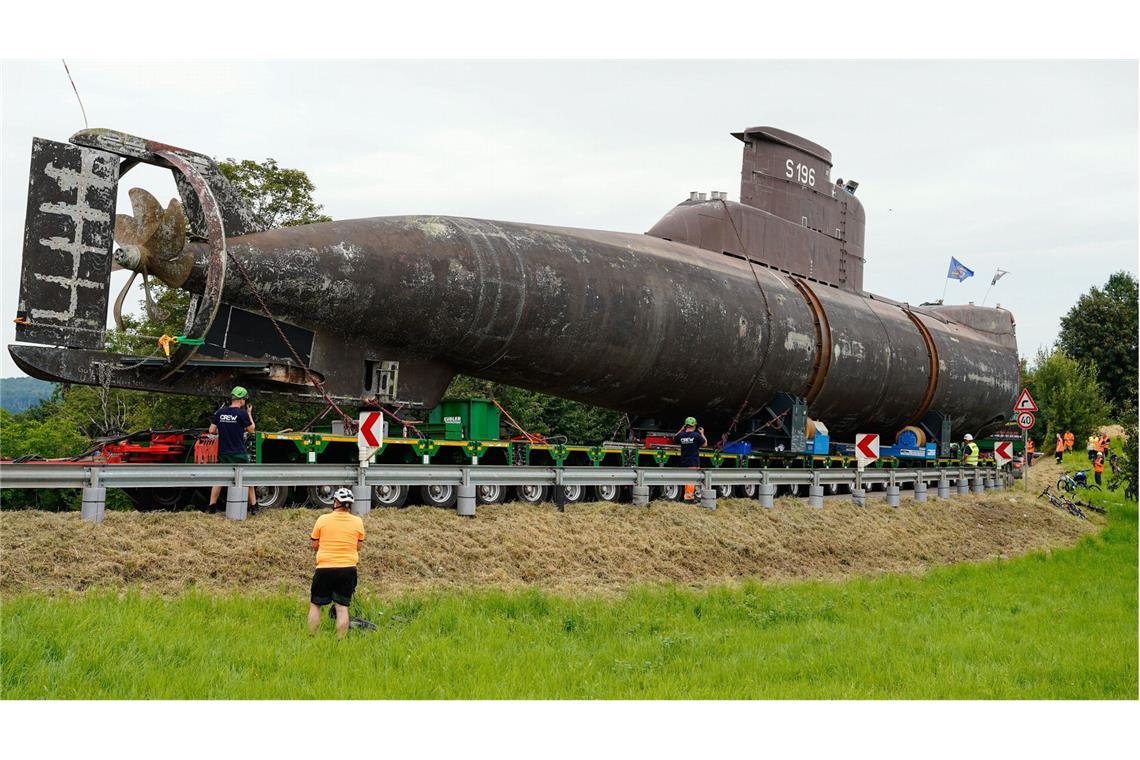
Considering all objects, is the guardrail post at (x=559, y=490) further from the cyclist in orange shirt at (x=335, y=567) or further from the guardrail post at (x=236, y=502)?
the cyclist in orange shirt at (x=335, y=567)

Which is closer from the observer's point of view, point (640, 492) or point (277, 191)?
point (640, 492)

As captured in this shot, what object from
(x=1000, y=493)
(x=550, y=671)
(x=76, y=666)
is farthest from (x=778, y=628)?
(x=1000, y=493)

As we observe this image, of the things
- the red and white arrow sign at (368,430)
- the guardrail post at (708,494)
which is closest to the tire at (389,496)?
the red and white arrow sign at (368,430)

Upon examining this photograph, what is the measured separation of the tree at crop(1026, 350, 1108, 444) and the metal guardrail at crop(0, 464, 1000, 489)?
3685 centimetres

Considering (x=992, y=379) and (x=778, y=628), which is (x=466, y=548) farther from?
(x=992, y=379)

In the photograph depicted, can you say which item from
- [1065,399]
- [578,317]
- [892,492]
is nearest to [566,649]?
[578,317]

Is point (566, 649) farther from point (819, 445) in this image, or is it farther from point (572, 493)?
point (819, 445)

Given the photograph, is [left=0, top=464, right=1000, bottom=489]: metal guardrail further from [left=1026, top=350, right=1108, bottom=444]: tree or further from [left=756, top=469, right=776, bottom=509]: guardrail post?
[left=1026, top=350, right=1108, bottom=444]: tree

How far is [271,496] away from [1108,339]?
62.9 metres

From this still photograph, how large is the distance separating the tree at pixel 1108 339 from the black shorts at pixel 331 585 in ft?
202

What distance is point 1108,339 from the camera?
64.4 m

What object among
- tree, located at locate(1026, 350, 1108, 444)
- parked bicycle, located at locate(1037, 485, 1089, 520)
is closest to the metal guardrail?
parked bicycle, located at locate(1037, 485, 1089, 520)

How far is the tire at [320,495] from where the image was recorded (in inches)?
546

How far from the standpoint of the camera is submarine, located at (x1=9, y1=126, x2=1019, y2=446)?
1243 cm
